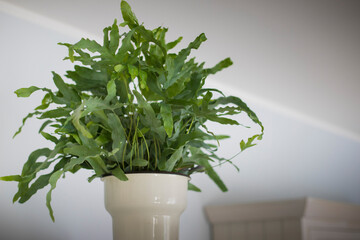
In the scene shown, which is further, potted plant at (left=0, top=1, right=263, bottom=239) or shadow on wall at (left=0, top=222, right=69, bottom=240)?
shadow on wall at (left=0, top=222, right=69, bottom=240)

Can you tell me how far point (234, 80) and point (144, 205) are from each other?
124 cm

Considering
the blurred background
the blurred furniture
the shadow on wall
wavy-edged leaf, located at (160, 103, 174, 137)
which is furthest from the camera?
the blurred furniture

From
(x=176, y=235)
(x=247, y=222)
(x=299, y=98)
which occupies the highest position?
(x=299, y=98)

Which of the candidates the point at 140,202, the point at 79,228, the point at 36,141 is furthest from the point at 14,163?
the point at 140,202

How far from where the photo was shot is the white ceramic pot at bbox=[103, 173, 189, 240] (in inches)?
31.8

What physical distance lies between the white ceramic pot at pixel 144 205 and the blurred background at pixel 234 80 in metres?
0.48

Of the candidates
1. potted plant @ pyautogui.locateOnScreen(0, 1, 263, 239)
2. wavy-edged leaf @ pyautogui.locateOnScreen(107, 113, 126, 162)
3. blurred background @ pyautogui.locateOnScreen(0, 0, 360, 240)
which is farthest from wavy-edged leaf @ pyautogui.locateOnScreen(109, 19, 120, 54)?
blurred background @ pyautogui.locateOnScreen(0, 0, 360, 240)

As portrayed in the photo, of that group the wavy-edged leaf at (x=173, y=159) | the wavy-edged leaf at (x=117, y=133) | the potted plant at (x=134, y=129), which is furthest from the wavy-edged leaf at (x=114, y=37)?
the wavy-edged leaf at (x=173, y=159)

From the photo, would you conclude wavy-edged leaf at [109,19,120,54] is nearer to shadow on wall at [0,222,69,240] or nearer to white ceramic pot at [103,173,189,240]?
white ceramic pot at [103,173,189,240]

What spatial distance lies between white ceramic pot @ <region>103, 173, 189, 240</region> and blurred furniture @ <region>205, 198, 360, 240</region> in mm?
700

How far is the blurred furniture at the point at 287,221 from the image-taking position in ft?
4.56

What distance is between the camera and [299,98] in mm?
2168

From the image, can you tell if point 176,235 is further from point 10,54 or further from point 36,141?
point 10,54

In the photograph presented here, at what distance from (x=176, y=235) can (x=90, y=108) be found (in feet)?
1.08
